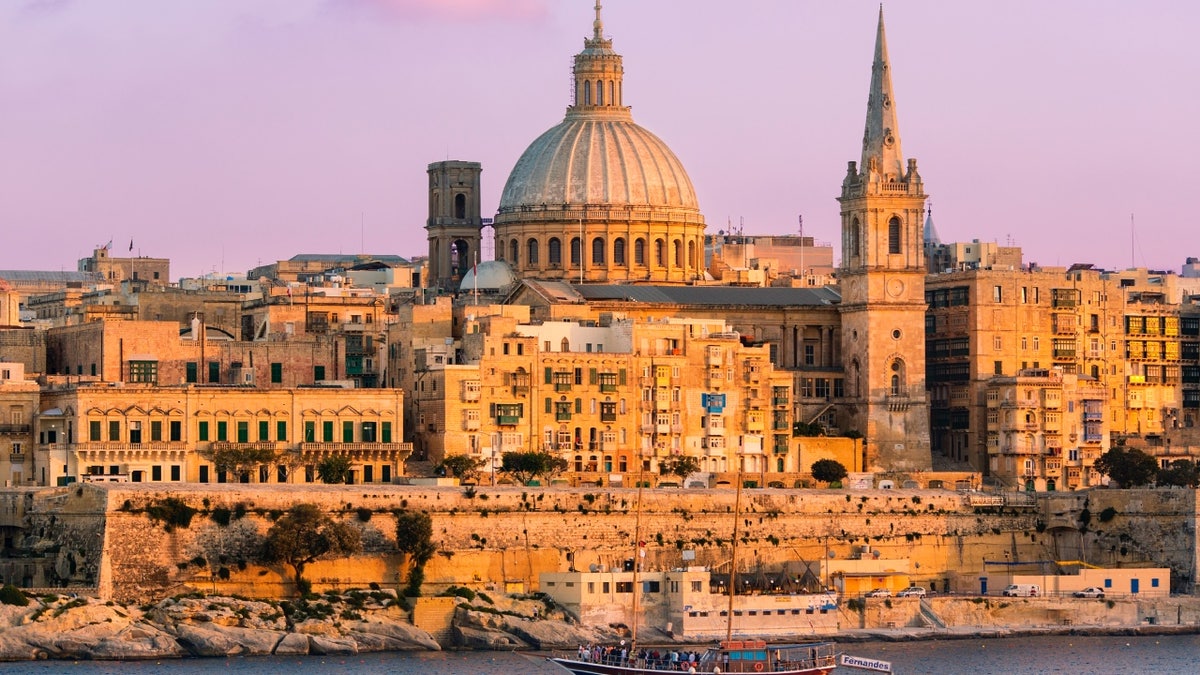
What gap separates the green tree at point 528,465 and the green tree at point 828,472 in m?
8.10

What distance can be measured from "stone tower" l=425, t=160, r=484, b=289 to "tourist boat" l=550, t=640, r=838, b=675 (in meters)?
39.4

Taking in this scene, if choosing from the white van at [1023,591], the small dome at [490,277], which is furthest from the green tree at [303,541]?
the small dome at [490,277]

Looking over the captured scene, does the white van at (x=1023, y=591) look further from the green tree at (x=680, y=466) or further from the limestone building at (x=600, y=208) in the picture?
the limestone building at (x=600, y=208)

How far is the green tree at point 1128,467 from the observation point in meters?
96.7

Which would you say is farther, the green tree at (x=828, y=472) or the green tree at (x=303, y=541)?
the green tree at (x=828, y=472)

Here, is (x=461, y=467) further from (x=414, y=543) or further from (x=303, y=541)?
(x=303, y=541)

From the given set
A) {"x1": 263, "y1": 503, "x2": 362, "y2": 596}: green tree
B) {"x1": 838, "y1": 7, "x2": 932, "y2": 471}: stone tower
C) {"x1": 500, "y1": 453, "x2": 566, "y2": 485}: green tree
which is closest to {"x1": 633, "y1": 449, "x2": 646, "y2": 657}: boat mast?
{"x1": 500, "y1": 453, "x2": 566, "y2": 485}: green tree

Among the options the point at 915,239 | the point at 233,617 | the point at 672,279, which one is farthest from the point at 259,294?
the point at 233,617

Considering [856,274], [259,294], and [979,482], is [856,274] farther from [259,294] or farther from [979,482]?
[259,294]

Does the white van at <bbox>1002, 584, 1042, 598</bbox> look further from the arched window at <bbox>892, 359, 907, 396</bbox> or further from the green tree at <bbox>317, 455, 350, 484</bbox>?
the green tree at <bbox>317, 455, 350, 484</bbox>

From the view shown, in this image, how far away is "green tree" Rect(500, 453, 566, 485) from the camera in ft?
293

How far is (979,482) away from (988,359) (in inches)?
244

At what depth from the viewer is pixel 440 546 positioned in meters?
83.2

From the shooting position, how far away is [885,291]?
329ft
